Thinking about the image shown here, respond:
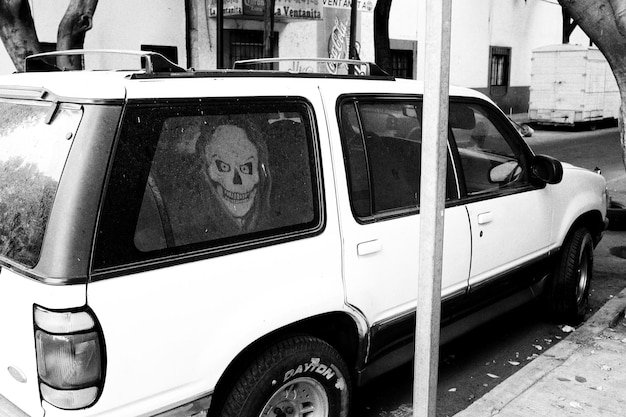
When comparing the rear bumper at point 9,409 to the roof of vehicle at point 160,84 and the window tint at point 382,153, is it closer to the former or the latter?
the roof of vehicle at point 160,84

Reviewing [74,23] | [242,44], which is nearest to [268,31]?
[242,44]

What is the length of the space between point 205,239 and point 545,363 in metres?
2.72

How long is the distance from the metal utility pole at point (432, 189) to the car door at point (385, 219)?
75 centimetres

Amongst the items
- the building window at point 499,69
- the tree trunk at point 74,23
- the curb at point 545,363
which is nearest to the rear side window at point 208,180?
the curb at point 545,363

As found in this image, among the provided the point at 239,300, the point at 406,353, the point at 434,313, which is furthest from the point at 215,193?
the point at 406,353

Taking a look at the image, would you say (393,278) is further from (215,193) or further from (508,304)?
(508,304)

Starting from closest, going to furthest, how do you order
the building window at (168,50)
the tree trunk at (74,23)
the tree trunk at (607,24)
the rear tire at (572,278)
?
1. the tree trunk at (607,24)
2. the rear tire at (572,278)
3. the tree trunk at (74,23)
4. the building window at (168,50)

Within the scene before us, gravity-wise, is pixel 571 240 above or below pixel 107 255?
below

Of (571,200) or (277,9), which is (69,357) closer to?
(571,200)

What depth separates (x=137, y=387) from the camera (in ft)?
8.05

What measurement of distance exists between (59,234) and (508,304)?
127 inches

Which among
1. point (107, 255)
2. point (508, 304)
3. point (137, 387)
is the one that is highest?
point (107, 255)

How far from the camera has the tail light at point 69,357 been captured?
90.3 inches

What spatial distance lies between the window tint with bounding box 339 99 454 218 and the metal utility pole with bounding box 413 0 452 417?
2.92 feet
